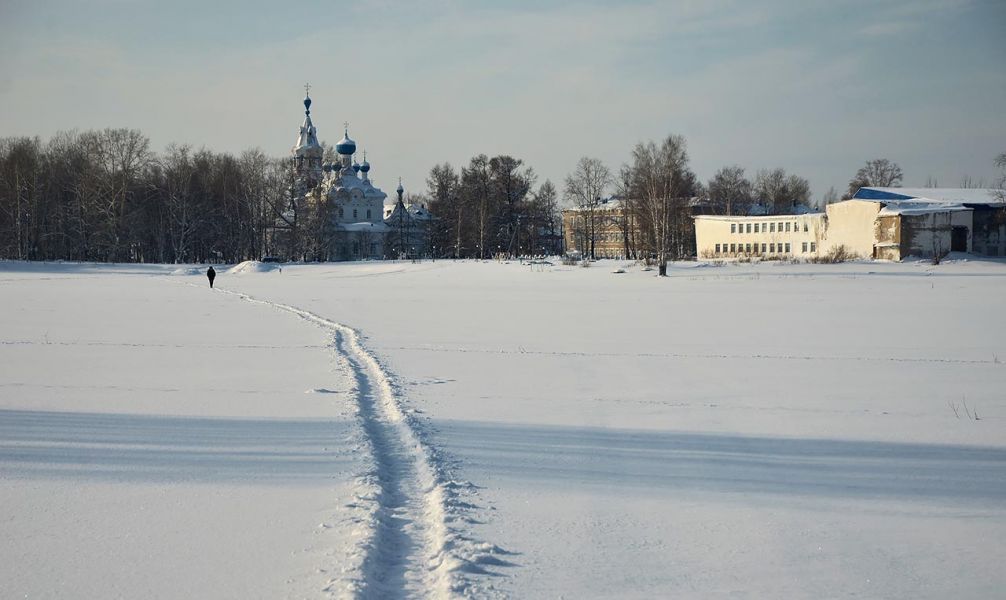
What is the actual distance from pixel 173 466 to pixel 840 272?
44.0m

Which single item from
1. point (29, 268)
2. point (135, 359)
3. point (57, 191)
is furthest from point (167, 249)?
point (135, 359)

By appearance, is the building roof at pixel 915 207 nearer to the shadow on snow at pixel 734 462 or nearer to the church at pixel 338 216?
the church at pixel 338 216

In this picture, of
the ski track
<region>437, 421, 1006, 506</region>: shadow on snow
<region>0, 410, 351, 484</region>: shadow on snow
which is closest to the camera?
the ski track

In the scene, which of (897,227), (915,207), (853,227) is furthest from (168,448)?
(853,227)

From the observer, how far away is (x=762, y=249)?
67750mm

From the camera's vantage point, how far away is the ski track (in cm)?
422

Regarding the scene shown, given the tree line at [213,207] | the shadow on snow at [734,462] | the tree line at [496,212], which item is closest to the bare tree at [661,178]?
the tree line at [213,207]

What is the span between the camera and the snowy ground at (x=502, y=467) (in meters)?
4.49

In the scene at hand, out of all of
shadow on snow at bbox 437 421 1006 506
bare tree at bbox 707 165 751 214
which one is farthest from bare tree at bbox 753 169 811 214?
shadow on snow at bbox 437 421 1006 506

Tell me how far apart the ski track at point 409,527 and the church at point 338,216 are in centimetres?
6683

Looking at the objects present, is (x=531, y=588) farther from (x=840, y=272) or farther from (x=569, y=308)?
(x=840, y=272)

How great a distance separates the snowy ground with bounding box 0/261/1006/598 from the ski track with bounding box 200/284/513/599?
21 mm

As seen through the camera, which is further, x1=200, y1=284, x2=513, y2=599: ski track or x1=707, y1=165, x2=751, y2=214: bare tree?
x1=707, y1=165, x2=751, y2=214: bare tree

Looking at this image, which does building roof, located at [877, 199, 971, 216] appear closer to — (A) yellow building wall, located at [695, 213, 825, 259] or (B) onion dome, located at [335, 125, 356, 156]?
(A) yellow building wall, located at [695, 213, 825, 259]
